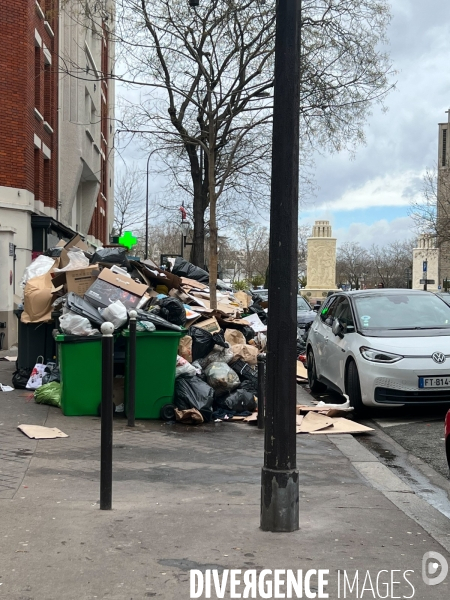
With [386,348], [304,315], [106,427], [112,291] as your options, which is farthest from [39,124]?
[106,427]

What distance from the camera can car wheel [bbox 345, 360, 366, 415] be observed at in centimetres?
967

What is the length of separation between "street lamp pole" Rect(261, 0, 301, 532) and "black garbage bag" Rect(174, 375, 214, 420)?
4.10 metres

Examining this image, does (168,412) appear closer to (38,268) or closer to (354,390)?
(354,390)

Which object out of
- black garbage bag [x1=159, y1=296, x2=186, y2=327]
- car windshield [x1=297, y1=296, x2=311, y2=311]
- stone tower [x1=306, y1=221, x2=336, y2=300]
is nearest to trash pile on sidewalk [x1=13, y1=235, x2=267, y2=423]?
black garbage bag [x1=159, y1=296, x2=186, y2=327]

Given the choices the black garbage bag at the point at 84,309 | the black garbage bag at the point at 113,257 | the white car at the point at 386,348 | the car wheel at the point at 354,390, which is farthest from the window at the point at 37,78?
the car wheel at the point at 354,390

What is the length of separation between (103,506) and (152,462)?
65.3 inches

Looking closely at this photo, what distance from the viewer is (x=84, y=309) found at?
9016mm

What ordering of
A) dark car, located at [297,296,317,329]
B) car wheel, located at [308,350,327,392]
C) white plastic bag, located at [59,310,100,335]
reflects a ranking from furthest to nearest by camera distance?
dark car, located at [297,296,317,329], car wheel, located at [308,350,327,392], white plastic bag, located at [59,310,100,335]

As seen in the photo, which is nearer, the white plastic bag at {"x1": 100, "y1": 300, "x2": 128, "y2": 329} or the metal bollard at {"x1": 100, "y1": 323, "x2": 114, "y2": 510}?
the metal bollard at {"x1": 100, "y1": 323, "x2": 114, "y2": 510}

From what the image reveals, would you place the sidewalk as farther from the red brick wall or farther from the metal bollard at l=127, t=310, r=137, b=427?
the red brick wall

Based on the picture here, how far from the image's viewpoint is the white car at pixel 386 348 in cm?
926

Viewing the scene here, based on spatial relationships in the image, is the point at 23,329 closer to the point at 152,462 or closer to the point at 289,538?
the point at 152,462

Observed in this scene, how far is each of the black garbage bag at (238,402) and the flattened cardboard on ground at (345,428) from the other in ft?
3.39

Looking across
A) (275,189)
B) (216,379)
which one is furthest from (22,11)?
(275,189)
